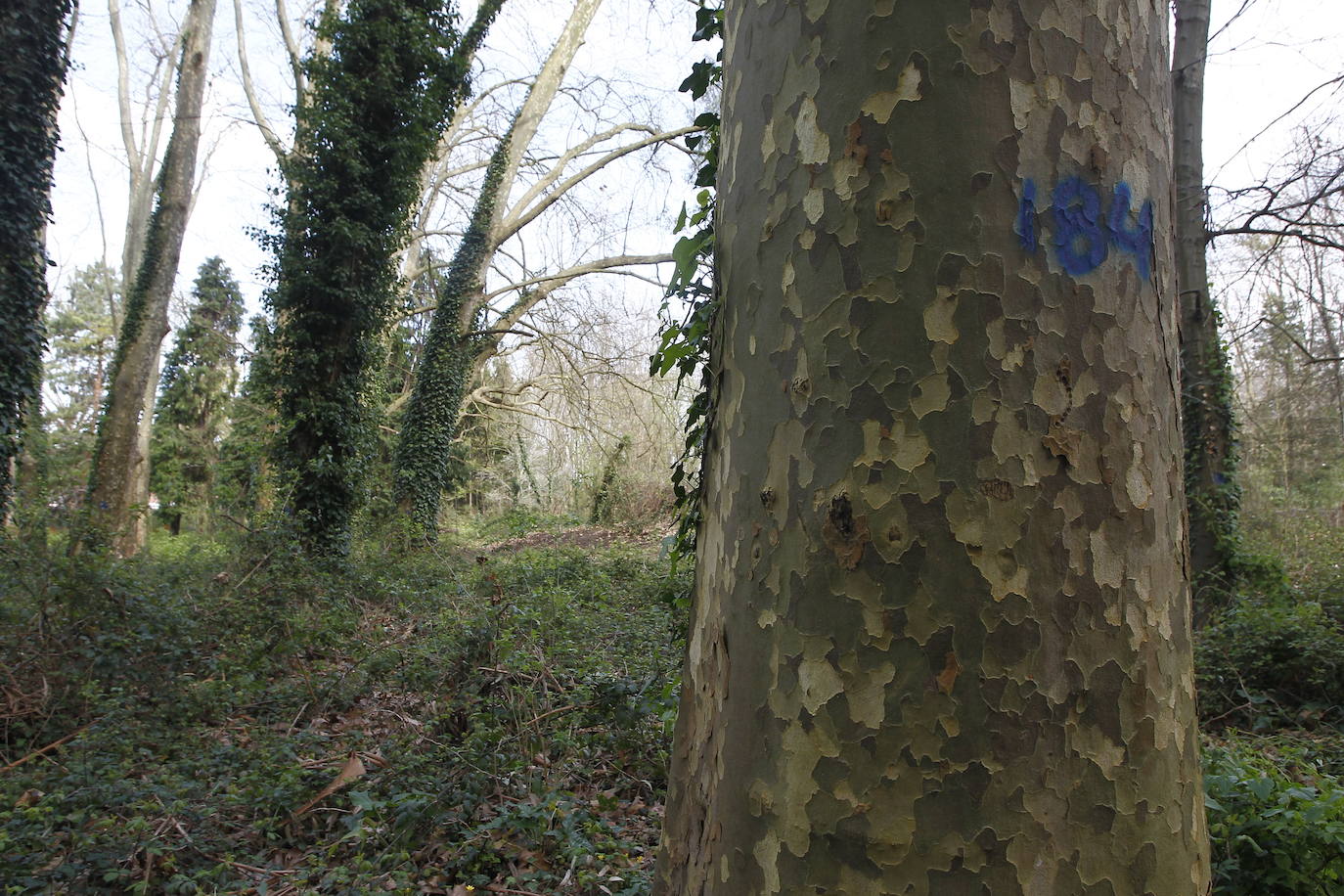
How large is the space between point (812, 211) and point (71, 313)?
40812mm

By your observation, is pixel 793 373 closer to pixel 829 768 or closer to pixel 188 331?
pixel 829 768

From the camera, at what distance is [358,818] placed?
3.20m

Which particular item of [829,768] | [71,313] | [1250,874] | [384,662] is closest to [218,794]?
[384,662]

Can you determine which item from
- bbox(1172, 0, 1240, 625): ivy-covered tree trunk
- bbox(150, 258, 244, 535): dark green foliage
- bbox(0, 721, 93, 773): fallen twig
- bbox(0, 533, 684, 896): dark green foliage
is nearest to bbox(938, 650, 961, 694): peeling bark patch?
bbox(0, 533, 684, 896): dark green foliage

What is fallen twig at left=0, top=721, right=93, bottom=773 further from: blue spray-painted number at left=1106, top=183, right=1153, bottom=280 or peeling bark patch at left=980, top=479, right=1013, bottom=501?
blue spray-painted number at left=1106, top=183, right=1153, bottom=280

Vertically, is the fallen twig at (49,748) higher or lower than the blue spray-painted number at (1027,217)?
lower

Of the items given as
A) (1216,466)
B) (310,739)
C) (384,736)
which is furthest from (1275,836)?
(1216,466)

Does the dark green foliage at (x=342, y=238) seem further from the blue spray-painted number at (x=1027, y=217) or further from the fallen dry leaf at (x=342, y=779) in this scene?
the blue spray-painted number at (x=1027, y=217)

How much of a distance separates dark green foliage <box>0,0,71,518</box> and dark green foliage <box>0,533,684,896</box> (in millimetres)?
3592

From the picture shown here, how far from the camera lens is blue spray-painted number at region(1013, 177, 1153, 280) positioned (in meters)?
0.93

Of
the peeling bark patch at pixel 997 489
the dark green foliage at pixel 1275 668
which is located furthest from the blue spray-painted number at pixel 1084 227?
the dark green foliage at pixel 1275 668

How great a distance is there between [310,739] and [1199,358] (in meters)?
9.62

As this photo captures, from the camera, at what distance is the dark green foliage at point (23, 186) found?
27.9ft

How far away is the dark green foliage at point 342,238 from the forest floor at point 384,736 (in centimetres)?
288
